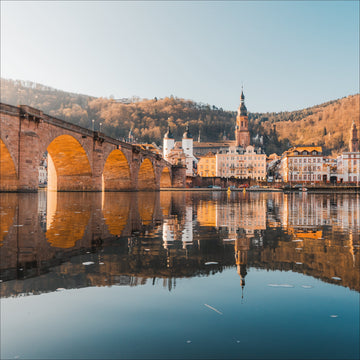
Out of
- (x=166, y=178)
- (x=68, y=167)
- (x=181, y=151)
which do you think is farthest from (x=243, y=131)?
(x=68, y=167)

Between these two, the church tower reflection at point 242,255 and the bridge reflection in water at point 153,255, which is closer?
the bridge reflection in water at point 153,255

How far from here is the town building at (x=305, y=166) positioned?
109 m

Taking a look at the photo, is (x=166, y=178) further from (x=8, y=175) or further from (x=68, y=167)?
A: (x=8, y=175)

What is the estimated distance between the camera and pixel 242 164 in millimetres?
125562

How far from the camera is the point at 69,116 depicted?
135 meters

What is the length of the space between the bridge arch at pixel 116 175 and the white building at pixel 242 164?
7840cm

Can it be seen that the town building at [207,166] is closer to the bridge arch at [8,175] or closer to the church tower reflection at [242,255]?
the bridge arch at [8,175]

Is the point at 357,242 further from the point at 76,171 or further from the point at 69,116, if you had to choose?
the point at 69,116

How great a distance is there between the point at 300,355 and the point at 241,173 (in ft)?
408

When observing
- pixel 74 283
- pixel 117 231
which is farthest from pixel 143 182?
pixel 74 283

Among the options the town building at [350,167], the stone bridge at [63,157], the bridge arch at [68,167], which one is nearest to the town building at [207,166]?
the town building at [350,167]

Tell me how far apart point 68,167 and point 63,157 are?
4.69ft

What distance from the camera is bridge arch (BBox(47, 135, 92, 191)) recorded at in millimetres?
36875

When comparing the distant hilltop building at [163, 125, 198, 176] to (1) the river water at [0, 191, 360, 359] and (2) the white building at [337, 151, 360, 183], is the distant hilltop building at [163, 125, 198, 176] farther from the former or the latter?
(1) the river water at [0, 191, 360, 359]
